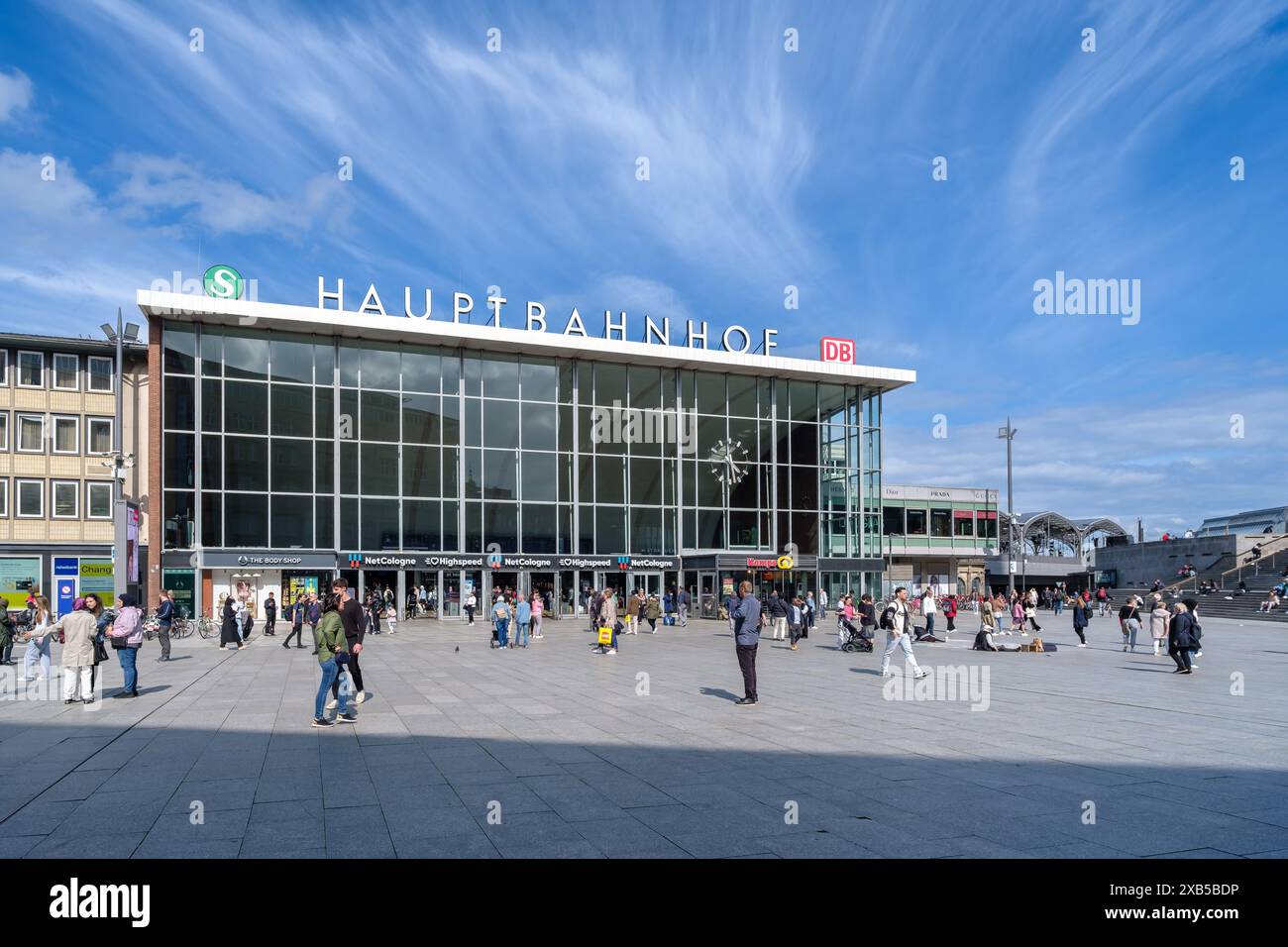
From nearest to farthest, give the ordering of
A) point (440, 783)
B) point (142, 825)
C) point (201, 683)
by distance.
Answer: point (142, 825), point (440, 783), point (201, 683)

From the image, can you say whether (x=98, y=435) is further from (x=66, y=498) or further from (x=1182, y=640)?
(x=1182, y=640)

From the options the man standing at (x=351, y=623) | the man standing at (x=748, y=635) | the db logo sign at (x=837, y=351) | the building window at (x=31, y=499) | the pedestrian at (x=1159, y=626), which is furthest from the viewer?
the db logo sign at (x=837, y=351)

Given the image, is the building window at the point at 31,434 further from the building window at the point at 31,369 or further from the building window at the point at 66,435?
the building window at the point at 31,369

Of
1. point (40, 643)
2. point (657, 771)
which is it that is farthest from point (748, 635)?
point (40, 643)

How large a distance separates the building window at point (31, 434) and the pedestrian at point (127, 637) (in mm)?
34681

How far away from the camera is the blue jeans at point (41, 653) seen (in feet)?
59.3

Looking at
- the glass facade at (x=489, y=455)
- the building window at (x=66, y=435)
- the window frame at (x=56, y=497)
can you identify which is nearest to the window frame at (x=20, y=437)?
the building window at (x=66, y=435)
